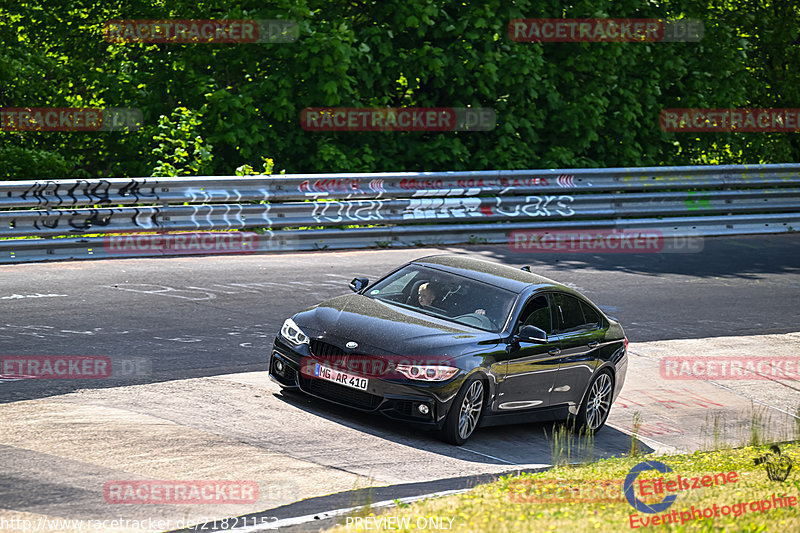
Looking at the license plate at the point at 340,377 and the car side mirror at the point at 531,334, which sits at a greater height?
the car side mirror at the point at 531,334

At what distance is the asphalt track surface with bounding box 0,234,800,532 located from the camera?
7883 mm

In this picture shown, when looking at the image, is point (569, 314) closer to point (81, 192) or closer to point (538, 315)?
point (538, 315)

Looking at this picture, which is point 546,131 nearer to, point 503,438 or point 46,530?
point 503,438

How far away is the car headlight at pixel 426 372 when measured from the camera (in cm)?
927

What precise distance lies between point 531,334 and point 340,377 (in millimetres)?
1804

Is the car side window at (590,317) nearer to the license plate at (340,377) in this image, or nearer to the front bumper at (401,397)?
the front bumper at (401,397)

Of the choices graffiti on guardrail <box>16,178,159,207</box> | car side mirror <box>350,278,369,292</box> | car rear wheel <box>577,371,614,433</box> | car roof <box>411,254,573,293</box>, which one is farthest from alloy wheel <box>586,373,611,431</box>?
graffiti on guardrail <box>16,178,159,207</box>

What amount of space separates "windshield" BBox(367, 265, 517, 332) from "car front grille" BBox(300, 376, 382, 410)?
124cm

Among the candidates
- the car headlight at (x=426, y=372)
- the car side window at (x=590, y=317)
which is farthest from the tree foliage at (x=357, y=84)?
the car headlight at (x=426, y=372)

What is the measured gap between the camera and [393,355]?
9320mm

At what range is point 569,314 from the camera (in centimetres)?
1089

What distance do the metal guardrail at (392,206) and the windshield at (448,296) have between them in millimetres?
6640

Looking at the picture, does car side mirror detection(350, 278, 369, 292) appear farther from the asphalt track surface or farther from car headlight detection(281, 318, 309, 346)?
the asphalt track surface

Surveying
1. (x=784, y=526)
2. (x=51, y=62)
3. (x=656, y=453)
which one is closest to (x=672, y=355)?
(x=656, y=453)
